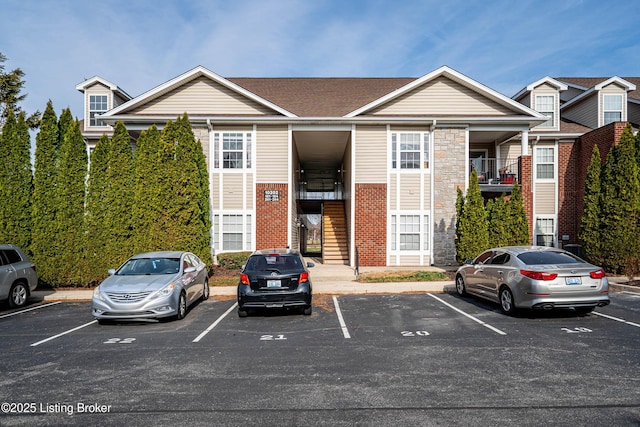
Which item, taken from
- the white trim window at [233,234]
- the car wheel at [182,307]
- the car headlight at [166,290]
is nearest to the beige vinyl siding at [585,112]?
the white trim window at [233,234]

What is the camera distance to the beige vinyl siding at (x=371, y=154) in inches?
734

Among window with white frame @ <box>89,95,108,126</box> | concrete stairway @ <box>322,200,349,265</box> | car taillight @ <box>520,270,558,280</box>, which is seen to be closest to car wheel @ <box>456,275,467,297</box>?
car taillight @ <box>520,270,558,280</box>

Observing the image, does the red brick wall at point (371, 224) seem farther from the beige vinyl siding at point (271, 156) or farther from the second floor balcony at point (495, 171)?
the second floor balcony at point (495, 171)

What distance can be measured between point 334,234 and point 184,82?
34.6 feet

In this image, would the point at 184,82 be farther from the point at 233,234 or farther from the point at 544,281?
the point at 544,281

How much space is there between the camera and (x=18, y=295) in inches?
426

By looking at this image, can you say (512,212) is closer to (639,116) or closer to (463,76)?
(463,76)

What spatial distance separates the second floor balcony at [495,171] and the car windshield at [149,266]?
14340mm

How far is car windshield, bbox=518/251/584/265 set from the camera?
8898 mm

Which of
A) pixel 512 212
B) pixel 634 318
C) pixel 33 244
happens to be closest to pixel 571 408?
pixel 634 318

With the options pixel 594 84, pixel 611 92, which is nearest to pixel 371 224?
pixel 611 92

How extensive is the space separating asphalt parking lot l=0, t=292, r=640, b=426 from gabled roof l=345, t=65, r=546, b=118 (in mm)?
11380

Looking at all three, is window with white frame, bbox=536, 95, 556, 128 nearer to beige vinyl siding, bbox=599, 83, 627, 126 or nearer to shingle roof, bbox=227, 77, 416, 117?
beige vinyl siding, bbox=599, 83, 627, 126

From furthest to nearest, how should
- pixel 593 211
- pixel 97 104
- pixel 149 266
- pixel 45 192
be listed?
pixel 97 104 → pixel 593 211 → pixel 45 192 → pixel 149 266
